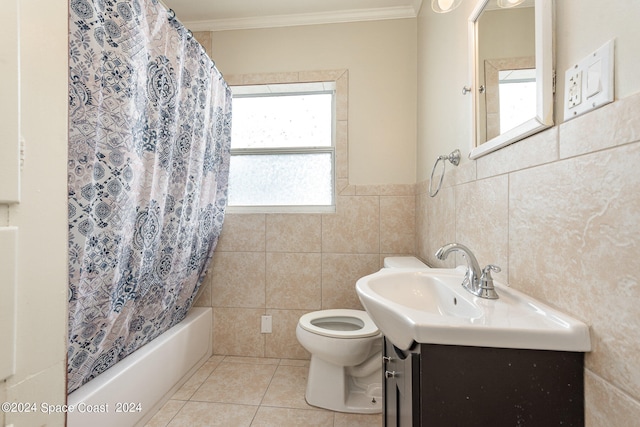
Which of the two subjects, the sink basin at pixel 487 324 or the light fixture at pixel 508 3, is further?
the light fixture at pixel 508 3

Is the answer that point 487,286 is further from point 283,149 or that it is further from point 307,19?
point 307,19

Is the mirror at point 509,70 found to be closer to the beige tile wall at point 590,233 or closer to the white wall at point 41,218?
the beige tile wall at point 590,233

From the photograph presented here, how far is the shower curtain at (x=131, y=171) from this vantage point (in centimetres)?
94

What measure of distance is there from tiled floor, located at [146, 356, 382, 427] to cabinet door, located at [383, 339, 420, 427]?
2.02 ft

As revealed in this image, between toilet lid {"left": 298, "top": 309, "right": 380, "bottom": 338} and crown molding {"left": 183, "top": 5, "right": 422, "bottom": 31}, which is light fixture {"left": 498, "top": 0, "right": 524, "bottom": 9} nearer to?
crown molding {"left": 183, "top": 5, "right": 422, "bottom": 31}

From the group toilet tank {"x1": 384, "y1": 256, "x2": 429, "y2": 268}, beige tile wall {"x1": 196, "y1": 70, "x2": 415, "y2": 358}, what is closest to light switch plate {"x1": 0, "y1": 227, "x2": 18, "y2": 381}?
toilet tank {"x1": 384, "y1": 256, "x2": 429, "y2": 268}

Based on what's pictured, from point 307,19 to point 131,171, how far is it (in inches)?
66.3

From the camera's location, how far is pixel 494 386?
2.04 ft

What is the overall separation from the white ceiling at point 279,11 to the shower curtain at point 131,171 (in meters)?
0.74

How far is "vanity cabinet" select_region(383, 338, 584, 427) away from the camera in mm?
608

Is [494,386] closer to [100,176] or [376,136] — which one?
[100,176]

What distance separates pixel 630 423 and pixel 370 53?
85.8 inches

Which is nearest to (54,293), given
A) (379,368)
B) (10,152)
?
(10,152)

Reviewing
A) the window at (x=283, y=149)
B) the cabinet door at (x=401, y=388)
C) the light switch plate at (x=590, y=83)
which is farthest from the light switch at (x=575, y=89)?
the window at (x=283, y=149)
